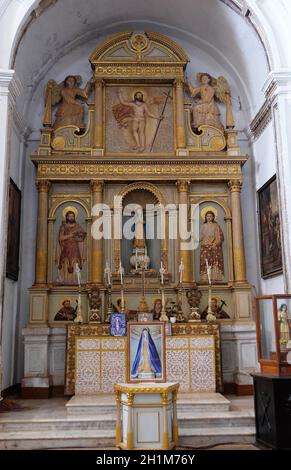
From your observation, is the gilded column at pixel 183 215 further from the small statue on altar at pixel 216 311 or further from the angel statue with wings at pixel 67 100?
the angel statue with wings at pixel 67 100

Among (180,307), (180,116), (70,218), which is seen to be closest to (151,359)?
(180,307)

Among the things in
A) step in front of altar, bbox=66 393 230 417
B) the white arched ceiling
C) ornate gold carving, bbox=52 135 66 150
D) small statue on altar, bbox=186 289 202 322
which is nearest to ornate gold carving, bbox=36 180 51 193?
ornate gold carving, bbox=52 135 66 150

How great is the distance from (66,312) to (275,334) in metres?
4.48

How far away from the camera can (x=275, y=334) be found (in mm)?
6227

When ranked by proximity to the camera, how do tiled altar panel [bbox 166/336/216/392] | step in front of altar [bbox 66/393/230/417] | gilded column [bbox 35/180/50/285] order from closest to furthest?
step in front of altar [bbox 66/393/230/417], tiled altar panel [bbox 166/336/216/392], gilded column [bbox 35/180/50/285]

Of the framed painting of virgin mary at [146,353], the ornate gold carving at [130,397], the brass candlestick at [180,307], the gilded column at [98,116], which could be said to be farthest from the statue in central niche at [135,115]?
the ornate gold carving at [130,397]

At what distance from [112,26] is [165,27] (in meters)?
1.14

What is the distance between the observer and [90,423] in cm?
662

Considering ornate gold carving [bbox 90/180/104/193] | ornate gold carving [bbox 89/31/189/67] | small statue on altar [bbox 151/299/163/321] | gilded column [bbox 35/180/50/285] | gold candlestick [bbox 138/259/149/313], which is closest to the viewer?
gold candlestick [bbox 138/259/149/313]

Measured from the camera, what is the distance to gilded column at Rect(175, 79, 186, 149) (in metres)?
10.1

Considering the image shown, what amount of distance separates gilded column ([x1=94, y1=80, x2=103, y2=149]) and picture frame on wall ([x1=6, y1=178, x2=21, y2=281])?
6.11ft

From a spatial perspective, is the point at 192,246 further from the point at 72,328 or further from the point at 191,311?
the point at 72,328

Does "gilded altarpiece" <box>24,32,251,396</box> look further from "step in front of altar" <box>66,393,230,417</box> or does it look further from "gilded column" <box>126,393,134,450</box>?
"gilded column" <box>126,393,134,450</box>

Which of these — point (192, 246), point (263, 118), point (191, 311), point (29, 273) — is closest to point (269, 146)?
point (263, 118)
